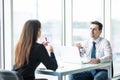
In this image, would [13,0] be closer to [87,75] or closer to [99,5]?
[87,75]

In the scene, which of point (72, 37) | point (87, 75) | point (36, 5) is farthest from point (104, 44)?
point (36, 5)

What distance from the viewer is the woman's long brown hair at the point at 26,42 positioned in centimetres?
246

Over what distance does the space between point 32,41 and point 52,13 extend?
1.52m

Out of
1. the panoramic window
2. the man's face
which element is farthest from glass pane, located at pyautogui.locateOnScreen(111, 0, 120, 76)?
the man's face

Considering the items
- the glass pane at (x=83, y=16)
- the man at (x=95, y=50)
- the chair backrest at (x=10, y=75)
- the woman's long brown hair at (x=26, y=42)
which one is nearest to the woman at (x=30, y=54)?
the woman's long brown hair at (x=26, y=42)

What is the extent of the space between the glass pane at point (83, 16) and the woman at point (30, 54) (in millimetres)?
1787

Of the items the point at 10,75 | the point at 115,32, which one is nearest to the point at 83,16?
the point at 115,32

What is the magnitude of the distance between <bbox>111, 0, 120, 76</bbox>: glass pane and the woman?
312 cm

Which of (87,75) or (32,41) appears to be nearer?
(32,41)

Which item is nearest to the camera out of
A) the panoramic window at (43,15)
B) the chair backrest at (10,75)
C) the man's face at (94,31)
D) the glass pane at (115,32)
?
the chair backrest at (10,75)

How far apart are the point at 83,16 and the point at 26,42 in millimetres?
2256

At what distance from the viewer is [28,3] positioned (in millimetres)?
3463

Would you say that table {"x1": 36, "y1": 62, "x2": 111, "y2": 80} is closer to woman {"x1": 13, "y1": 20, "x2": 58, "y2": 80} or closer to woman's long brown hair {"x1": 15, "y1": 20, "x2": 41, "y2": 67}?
woman {"x1": 13, "y1": 20, "x2": 58, "y2": 80}

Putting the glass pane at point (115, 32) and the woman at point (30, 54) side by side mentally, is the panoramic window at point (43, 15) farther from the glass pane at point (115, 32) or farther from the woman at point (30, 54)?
the glass pane at point (115, 32)
